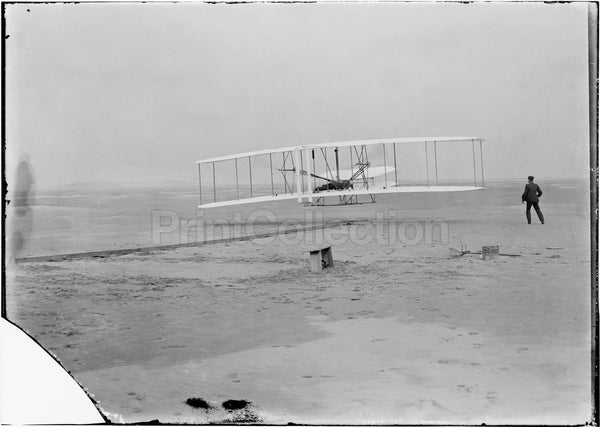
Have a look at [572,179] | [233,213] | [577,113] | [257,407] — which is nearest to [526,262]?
[572,179]

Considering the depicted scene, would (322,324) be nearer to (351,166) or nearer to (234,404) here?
(234,404)

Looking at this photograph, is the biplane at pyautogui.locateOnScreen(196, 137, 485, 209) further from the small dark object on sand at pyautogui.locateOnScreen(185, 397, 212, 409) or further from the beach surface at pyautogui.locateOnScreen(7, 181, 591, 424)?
the small dark object on sand at pyautogui.locateOnScreen(185, 397, 212, 409)

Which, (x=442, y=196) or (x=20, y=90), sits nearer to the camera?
(x=20, y=90)

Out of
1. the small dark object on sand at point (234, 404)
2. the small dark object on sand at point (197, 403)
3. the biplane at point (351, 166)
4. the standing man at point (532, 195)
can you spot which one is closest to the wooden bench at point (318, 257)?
the biplane at point (351, 166)

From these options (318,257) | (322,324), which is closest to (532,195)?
(318,257)

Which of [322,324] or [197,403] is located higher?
[322,324]

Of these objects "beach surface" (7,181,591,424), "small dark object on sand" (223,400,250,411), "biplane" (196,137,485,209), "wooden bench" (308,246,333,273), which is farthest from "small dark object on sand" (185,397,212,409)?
"biplane" (196,137,485,209)

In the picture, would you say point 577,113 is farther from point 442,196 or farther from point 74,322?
point 442,196
